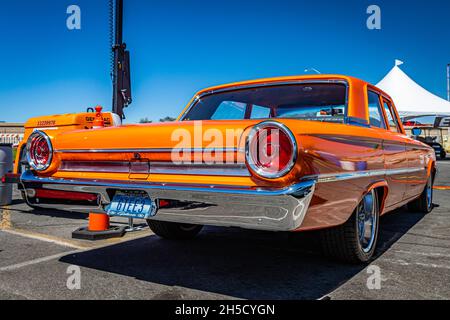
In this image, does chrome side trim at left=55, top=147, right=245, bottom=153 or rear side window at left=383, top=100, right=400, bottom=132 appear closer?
chrome side trim at left=55, top=147, right=245, bottom=153

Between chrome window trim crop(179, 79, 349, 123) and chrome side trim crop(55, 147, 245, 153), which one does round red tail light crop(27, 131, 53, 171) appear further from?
chrome window trim crop(179, 79, 349, 123)

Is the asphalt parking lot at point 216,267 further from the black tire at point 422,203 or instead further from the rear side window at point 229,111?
the rear side window at point 229,111

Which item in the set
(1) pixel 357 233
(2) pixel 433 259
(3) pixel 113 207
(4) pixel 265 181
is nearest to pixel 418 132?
(2) pixel 433 259

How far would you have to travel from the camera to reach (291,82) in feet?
11.3

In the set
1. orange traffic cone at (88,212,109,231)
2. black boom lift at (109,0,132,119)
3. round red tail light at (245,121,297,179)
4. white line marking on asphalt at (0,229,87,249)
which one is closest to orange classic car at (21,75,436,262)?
round red tail light at (245,121,297,179)

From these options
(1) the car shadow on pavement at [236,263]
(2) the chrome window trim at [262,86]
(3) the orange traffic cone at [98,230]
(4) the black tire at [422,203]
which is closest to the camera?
(1) the car shadow on pavement at [236,263]

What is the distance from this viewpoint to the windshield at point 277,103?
3293 mm

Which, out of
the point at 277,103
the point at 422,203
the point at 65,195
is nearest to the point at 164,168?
the point at 65,195

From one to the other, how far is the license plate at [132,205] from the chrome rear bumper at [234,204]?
0.05 metres

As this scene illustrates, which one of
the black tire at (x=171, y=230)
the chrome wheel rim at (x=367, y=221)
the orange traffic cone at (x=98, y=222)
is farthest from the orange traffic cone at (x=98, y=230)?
the chrome wheel rim at (x=367, y=221)

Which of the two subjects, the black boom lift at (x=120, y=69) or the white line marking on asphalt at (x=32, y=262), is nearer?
the white line marking on asphalt at (x=32, y=262)

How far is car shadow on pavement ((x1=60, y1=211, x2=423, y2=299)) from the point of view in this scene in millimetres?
2582

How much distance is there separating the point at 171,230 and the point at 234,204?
6.12 feet

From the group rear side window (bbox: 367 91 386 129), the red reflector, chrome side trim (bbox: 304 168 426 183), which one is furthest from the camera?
rear side window (bbox: 367 91 386 129)
